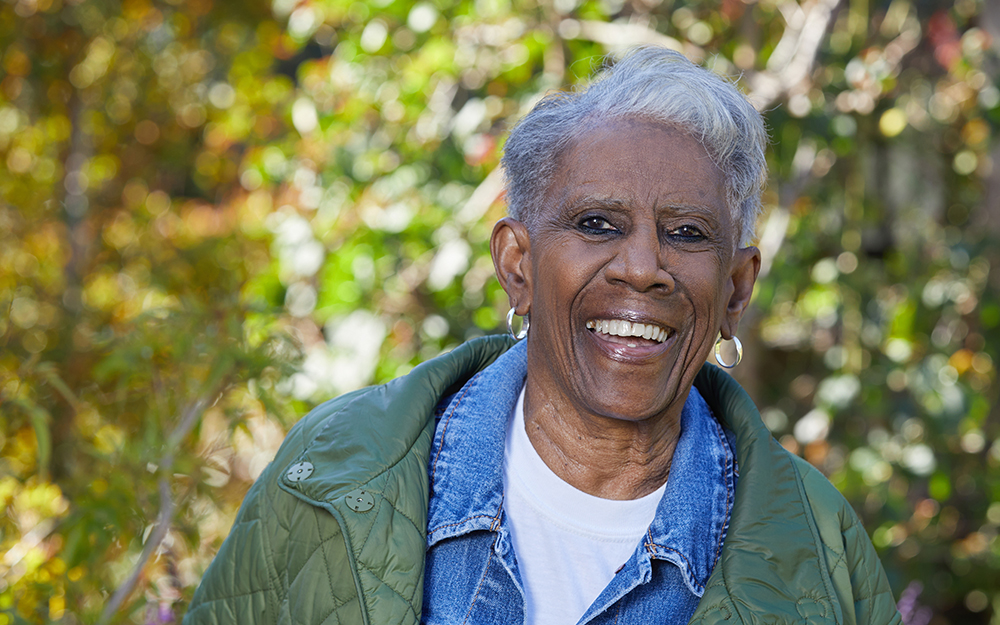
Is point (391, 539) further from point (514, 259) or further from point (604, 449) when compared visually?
point (514, 259)

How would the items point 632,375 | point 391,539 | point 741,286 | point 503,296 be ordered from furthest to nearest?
point 503,296
point 741,286
point 632,375
point 391,539

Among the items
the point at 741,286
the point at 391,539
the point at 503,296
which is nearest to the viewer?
the point at 391,539

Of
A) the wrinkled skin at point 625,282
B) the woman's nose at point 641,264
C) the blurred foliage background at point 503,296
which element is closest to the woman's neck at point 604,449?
the wrinkled skin at point 625,282

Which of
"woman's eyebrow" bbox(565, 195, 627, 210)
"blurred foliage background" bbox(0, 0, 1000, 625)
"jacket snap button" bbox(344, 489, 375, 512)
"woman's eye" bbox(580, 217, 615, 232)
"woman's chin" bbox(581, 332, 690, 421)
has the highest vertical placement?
"woman's eyebrow" bbox(565, 195, 627, 210)

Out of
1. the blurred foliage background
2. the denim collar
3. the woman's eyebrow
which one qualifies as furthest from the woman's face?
the blurred foliage background

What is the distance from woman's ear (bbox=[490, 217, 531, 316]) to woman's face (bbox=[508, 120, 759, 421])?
0.09m

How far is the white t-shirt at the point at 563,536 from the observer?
1404 mm

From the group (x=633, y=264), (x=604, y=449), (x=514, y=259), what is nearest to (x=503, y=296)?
(x=514, y=259)

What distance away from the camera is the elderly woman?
1330 millimetres

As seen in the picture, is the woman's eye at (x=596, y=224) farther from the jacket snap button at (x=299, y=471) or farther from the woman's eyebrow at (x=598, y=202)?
the jacket snap button at (x=299, y=471)

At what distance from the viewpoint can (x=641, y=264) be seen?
1.36 meters

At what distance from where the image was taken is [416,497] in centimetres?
137

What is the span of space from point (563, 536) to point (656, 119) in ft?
2.25

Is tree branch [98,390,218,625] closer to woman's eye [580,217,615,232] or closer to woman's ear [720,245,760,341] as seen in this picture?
woman's eye [580,217,615,232]
